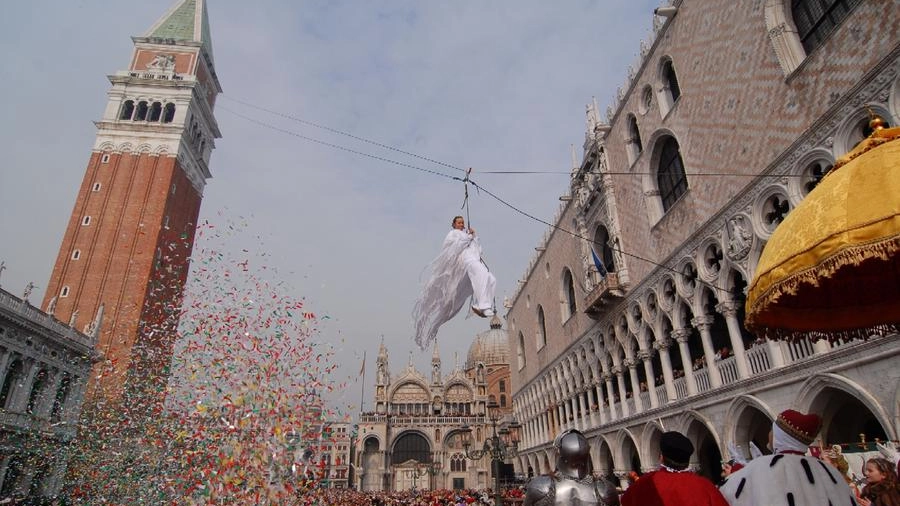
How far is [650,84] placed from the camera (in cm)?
1573

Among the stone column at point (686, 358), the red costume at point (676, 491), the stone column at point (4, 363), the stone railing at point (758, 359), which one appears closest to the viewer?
the red costume at point (676, 491)

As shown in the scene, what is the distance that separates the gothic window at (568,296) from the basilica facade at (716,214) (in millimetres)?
1941

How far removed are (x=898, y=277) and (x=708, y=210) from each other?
899 cm

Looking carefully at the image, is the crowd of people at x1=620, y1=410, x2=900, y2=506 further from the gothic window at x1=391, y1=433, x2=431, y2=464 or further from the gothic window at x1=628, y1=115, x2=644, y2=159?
the gothic window at x1=391, y1=433, x2=431, y2=464

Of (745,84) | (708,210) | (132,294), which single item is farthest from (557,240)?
(132,294)

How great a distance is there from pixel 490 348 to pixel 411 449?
→ 61.1 feet

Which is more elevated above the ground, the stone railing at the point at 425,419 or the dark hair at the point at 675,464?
the stone railing at the point at 425,419

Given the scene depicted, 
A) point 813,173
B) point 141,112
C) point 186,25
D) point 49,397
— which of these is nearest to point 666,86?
point 813,173

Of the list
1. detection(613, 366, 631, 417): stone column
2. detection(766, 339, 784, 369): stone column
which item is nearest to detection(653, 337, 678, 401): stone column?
detection(613, 366, 631, 417): stone column

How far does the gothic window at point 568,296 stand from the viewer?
957 inches

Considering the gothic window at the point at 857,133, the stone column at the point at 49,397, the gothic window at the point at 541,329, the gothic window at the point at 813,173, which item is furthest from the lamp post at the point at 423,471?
the gothic window at the point at 857,133

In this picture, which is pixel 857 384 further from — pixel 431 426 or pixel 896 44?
pixel 431 426

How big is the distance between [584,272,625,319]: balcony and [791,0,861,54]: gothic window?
9.31 m

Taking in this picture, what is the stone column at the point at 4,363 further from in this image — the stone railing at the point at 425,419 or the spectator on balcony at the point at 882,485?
the stone railing at the point at 425,419
